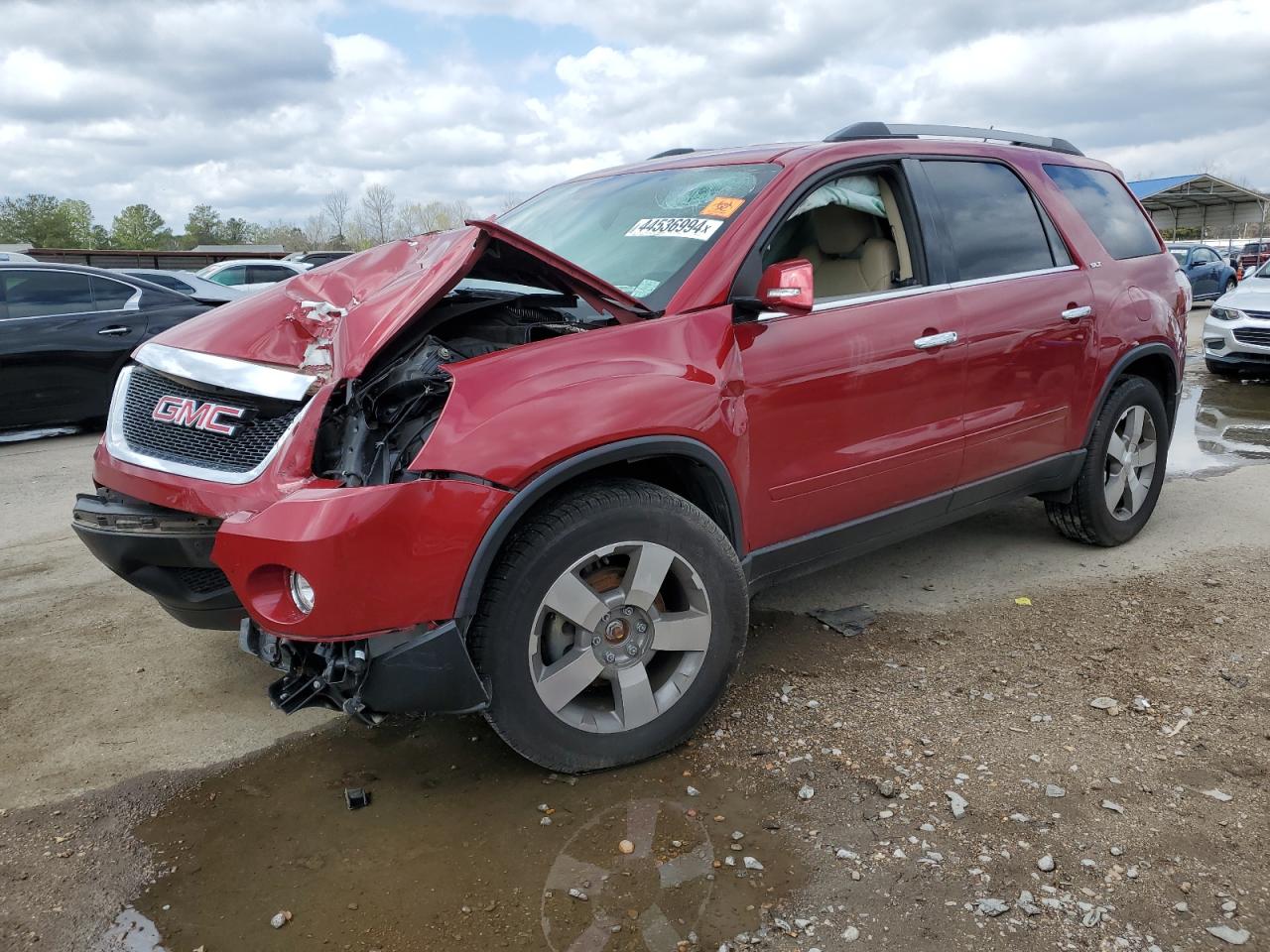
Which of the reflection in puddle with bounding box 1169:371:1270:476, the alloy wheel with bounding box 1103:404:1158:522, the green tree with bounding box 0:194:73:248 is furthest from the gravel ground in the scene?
the green tree with bounding box 0:194:73:248

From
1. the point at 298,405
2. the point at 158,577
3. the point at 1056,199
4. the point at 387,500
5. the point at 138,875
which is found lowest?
the point at 138,875

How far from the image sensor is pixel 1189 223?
128ft

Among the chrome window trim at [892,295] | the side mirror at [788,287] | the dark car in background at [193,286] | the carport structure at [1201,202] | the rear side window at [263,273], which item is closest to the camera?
the side mirror at [788,287]

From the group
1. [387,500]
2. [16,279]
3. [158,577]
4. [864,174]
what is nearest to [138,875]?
[158,577]

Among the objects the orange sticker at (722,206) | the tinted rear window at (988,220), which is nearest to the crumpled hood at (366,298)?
the orange sticker at (722,206)

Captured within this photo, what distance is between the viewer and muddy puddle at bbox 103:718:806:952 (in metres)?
2.25

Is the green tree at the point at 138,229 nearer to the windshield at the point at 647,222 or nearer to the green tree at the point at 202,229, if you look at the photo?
the green tree at the point at 202,229

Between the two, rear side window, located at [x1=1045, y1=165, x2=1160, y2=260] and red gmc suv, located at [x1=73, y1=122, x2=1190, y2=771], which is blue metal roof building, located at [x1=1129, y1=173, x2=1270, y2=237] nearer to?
rear side window, located at [x1=1045, y1=165, x2=1160, y2=260]

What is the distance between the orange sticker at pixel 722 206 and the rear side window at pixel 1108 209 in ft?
6.44

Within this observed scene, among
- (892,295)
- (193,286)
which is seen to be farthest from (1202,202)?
(892,295)

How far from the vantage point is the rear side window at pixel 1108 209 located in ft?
14.7

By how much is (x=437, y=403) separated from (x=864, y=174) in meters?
1.94

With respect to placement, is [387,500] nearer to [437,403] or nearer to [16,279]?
[437,403]

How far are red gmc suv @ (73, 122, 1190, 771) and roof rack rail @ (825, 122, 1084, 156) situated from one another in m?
0.03
